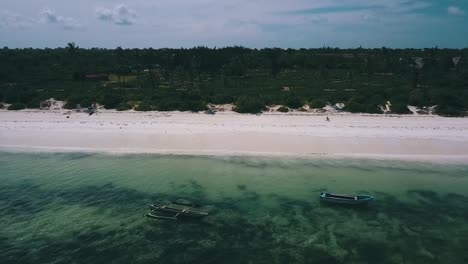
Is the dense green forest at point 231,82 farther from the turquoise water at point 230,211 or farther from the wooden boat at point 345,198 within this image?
the wooden boat at point 345,198

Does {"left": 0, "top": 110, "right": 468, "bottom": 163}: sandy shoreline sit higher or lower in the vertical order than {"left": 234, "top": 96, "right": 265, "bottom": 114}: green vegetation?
lower

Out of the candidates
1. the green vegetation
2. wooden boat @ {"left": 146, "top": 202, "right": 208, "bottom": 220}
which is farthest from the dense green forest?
wooden boat @ {"left": 146, "top": 202, "right": 208, "bottom": 220}

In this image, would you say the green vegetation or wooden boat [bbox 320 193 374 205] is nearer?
wooden boat [bbox 320 193 374 205]

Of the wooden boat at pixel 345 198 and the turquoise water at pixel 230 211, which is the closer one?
the turquoise water at pixel 230 211

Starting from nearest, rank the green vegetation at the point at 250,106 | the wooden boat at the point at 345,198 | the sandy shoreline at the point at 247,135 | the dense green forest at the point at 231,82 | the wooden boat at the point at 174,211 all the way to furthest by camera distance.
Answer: the wooden boat at the point at 174,211
the wooden boat at the point at 345,198
the sandy shoreline at the point at 247,135
the green vegetation at the point at 250,106
the dense green forest at the point at 231,82

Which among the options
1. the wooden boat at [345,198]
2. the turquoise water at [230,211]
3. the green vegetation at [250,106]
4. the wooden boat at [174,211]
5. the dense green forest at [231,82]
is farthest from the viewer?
the dense green forest at [231,82]

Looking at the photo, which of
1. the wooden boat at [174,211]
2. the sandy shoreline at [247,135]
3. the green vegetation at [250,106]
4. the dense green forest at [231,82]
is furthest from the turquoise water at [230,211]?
the dense green forest at [231,82]

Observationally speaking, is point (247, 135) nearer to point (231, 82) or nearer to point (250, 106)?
point (250, 106)

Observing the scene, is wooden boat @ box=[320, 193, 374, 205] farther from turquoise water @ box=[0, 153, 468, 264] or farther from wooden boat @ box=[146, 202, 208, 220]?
wooden boat @ box=[146, 202, 208, 220]
